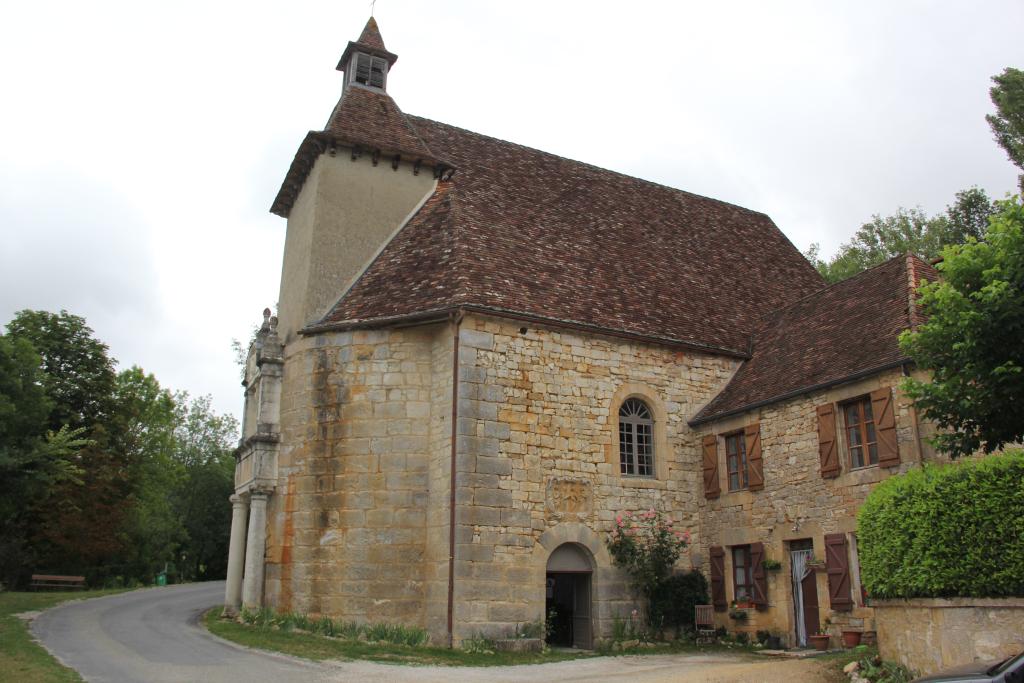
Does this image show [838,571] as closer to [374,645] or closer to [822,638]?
[822,638]

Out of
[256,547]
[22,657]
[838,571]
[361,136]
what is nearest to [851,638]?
[838,571]

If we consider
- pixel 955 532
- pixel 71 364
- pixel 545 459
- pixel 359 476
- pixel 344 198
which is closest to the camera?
pixel 955 532

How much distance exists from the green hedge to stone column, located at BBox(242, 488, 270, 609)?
10.8 metres

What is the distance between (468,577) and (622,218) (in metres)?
10.8

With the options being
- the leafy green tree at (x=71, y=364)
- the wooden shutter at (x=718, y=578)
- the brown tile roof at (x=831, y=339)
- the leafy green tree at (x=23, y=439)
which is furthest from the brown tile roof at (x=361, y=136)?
the leafy green tree at (x=71, y=364)

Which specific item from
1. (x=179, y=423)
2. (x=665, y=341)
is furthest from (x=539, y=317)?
(x=179, y=423)

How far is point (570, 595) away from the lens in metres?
16.5

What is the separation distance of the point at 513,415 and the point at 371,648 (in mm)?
4687

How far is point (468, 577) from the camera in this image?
14.2 m

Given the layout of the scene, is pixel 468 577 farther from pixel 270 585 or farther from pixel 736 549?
pixel 736 549

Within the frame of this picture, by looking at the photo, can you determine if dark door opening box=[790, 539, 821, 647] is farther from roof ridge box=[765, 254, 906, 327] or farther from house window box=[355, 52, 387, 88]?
house window box=[355, 52, 387, 88]

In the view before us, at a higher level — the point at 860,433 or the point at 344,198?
the point at 344,198

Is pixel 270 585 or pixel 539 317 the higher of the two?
pixel 539 317

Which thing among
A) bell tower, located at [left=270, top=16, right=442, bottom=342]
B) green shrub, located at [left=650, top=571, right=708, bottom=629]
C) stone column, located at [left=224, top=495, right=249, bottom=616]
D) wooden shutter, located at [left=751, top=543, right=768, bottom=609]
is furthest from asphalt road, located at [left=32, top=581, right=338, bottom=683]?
wooden shutter, located at [left=751, top=543, right=768, bottom=609]
